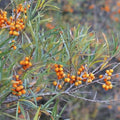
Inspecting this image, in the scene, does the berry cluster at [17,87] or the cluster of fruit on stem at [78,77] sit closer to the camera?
the berry cluster at [17,87]

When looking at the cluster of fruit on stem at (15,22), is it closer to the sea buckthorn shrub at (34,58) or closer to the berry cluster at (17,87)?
the sea buckthorn shrub at (34,58)

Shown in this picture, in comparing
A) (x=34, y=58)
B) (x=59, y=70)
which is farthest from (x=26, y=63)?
(x=59, y=70)

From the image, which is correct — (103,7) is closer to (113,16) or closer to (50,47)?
(113,16)

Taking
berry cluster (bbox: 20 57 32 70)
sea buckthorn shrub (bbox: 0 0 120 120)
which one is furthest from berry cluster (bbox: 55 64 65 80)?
berry cluster (bbox: 20 57 32 70)

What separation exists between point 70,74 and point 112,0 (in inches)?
130

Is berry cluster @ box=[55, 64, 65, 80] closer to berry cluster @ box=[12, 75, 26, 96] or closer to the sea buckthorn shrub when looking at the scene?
the sea buckthorn shrub

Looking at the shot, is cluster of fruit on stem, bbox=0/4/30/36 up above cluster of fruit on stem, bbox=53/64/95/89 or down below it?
above

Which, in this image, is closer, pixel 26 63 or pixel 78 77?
pixel 26 63

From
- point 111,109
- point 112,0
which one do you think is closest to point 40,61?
point 111,109

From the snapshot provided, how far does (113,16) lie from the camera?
3771 mm

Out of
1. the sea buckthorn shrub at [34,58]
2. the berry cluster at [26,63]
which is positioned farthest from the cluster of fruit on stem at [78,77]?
the berry cluster at [26,63]

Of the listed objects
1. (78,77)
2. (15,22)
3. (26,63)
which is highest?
(15,22)

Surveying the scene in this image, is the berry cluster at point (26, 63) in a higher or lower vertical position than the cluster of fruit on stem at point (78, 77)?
higher

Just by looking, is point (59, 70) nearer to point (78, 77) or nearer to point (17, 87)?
point (78, 77)
